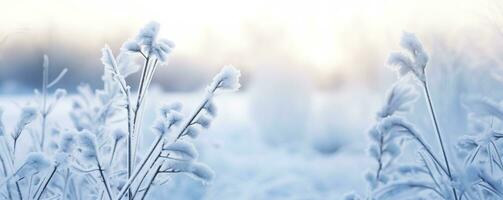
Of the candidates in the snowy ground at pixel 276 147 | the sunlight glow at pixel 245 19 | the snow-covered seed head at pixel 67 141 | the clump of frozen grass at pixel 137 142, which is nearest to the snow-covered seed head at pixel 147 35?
the clump of frozen grass at pixel 137 142

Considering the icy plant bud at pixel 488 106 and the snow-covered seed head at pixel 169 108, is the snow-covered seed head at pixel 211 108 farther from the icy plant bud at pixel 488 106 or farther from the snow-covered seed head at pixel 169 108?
the icy plant bud at pixel 488 106

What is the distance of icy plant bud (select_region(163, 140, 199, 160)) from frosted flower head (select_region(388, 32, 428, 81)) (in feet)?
1.91

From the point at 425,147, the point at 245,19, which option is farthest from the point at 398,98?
the point at 245,19

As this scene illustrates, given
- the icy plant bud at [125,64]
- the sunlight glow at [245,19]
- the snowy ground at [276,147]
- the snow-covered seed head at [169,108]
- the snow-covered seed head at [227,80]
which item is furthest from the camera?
the sunlight glow at [245,19]

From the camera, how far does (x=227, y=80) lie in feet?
4.20

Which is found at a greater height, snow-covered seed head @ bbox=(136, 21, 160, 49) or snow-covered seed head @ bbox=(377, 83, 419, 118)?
snow-covered seed head @ bbox=(377, 83, 419, 118)

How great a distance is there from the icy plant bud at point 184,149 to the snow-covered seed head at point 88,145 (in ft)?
0.60

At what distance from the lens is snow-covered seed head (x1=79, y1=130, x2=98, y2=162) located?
4.29ft

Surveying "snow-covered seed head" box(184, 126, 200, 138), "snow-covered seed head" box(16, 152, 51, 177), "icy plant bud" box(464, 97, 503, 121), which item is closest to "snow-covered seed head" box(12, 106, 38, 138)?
"snow-covered seed head" box(16, 152, 51, 177)

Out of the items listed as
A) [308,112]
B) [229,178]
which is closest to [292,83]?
[308,112]

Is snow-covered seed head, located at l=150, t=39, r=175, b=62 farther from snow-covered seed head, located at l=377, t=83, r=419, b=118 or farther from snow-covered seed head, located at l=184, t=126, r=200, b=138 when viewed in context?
snow-covered seed head, located at l=377, t=83, r=419, b=118

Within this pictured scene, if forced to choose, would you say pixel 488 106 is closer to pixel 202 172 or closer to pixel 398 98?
pixel 398 98

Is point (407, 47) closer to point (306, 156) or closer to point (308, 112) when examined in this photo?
point (306, 156)

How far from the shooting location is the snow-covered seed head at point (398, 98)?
5.26 ft
